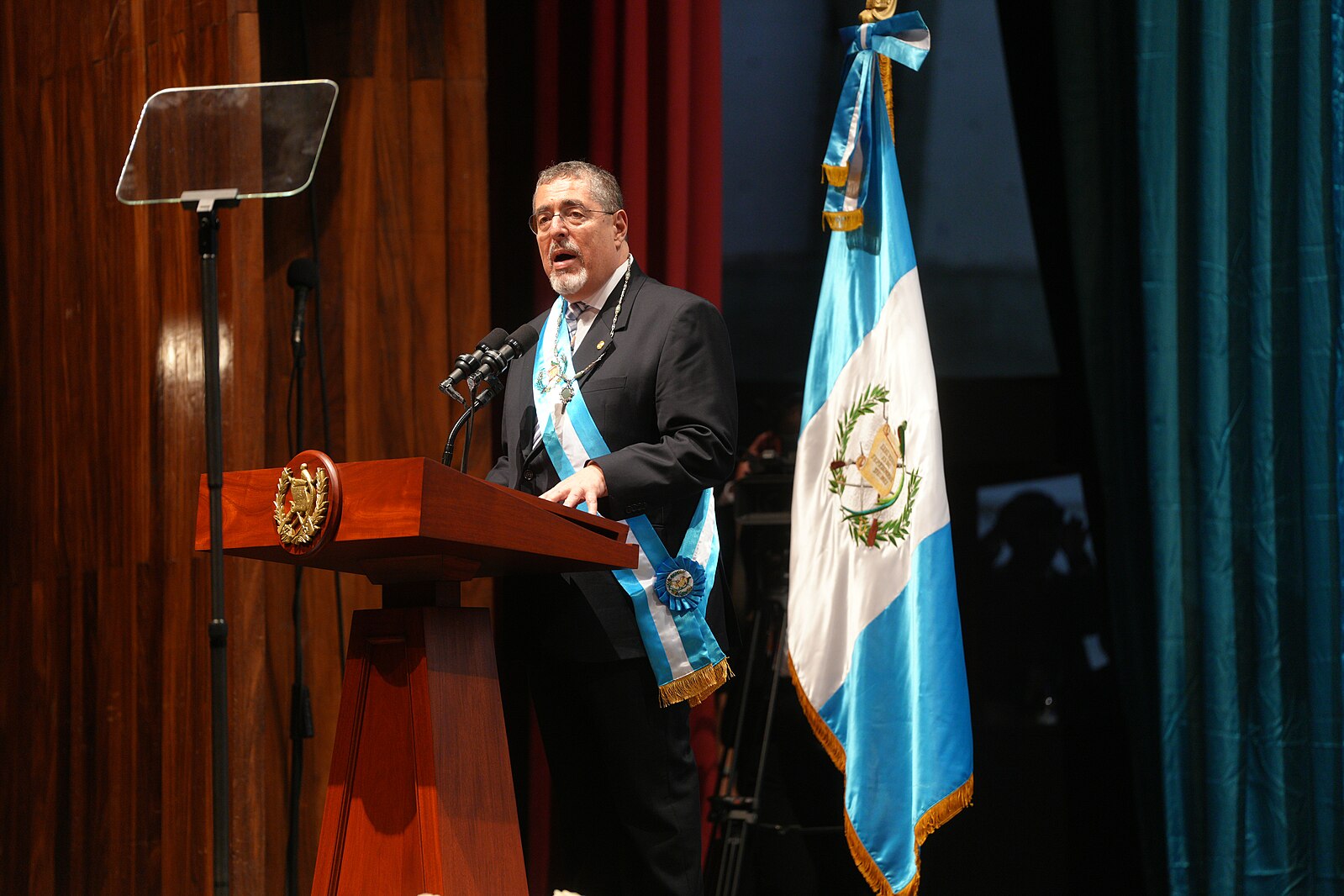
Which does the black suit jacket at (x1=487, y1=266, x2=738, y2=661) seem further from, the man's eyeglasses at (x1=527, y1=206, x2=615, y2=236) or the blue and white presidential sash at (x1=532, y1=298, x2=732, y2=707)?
the man's eyeglasses at (x1=527, y1=206, x2=615, y2=236)

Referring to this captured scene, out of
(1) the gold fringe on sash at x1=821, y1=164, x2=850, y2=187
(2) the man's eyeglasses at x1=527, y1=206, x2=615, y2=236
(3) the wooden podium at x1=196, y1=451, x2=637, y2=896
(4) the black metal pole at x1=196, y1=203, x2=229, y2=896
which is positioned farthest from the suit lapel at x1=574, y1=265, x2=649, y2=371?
(1) the gold fringe on sash at x1=821, y1=164, x2=850, y2=187

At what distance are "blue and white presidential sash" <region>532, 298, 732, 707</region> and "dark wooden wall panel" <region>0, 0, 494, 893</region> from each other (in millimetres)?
854

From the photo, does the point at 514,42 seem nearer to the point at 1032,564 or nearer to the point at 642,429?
the point at 642,429

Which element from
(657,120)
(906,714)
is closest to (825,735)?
(906,714)

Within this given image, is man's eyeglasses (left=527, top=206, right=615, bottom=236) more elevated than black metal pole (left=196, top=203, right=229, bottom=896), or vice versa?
man's eyeglasses (left=527, top=206, right=615, bottom=236)

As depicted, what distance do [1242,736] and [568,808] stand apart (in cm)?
131

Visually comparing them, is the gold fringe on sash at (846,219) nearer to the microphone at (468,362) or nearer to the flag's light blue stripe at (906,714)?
the flag's light blue stripe at (906,714)

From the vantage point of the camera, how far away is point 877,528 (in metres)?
2.72

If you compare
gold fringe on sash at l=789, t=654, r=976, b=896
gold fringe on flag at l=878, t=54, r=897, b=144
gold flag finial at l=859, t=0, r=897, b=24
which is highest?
gold flag finial at l=859, t=0, r=897, b=24

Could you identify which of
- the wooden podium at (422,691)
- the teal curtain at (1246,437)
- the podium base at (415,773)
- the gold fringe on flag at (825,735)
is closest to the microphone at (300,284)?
the wooden podium at (422,691)

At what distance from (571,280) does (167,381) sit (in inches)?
41.4

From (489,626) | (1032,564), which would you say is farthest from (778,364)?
(489,626)

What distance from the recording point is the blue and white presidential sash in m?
2.01

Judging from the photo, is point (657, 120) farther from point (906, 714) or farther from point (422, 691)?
point (422, 691)
